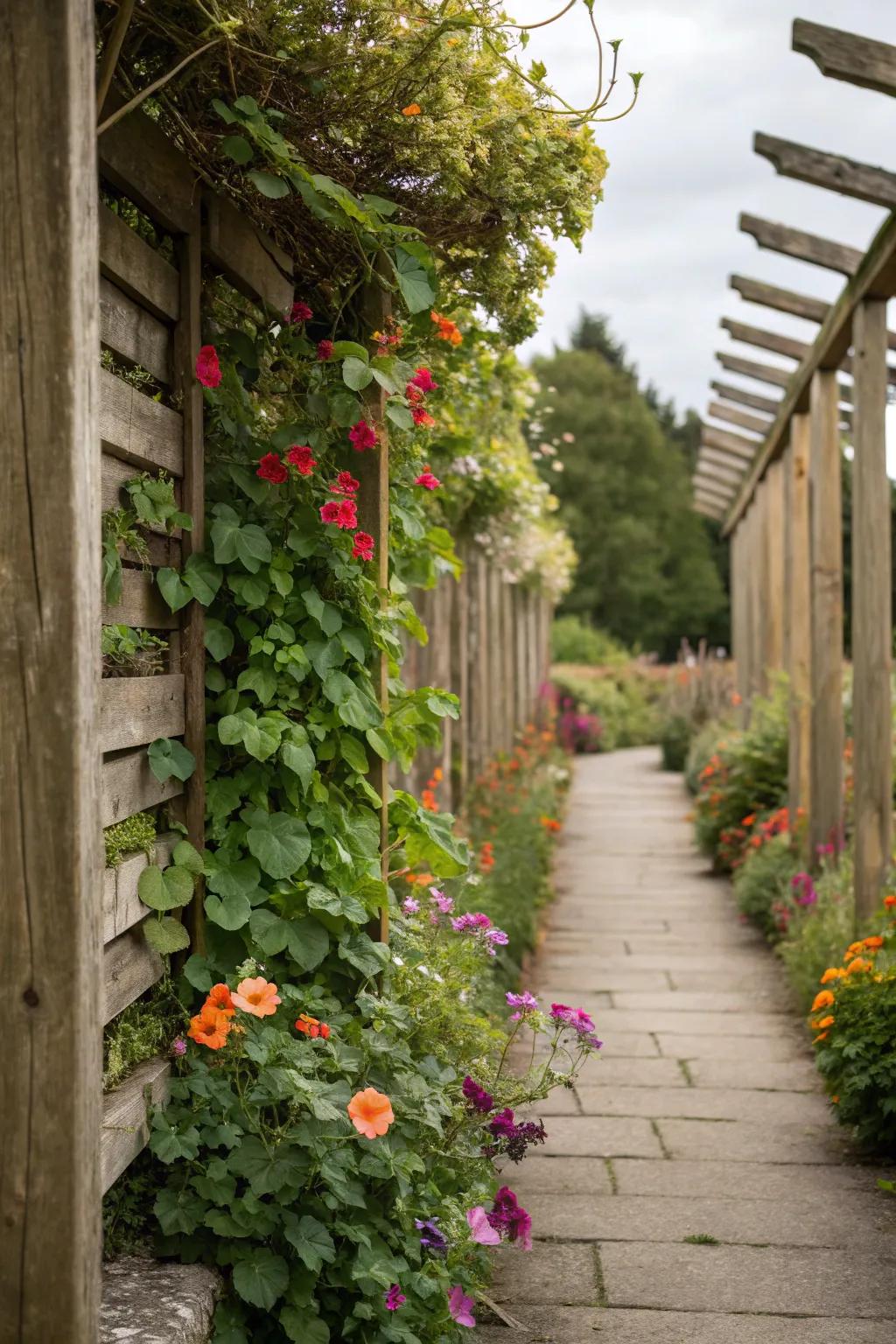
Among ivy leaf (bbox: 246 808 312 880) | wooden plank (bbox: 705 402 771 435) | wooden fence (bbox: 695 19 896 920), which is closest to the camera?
ivy leaf (bbox: 246 808 312 880)

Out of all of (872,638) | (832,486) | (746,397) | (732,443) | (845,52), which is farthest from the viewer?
(732,443)

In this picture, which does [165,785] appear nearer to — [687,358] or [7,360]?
[7,360]

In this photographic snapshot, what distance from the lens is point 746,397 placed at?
396 inches

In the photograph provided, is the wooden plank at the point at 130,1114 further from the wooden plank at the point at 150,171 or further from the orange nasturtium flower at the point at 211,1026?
the wooden plank at the point at 150,171

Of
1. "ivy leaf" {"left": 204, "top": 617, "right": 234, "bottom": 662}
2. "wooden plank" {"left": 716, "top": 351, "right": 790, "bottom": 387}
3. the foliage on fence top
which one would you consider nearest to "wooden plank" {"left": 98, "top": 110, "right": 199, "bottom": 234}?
the foliage on fence top

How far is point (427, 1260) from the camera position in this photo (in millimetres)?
2611

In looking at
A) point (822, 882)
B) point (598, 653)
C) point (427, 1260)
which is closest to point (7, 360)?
point (427, 1260)

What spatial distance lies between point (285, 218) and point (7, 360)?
145cm

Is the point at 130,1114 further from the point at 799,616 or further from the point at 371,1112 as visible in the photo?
the point at 799,616

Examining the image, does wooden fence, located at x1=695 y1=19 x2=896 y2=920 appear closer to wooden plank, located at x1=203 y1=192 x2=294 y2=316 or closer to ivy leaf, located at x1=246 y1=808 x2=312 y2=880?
wooden plank, located at x1=203 y1=192 x2=294 y2=316

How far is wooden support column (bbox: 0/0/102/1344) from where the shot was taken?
170 centimetres

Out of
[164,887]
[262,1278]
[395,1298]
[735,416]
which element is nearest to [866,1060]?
[395,1298]

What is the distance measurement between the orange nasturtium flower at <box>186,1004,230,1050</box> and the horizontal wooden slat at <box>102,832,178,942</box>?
217 mm

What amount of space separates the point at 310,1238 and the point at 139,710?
1.00m
